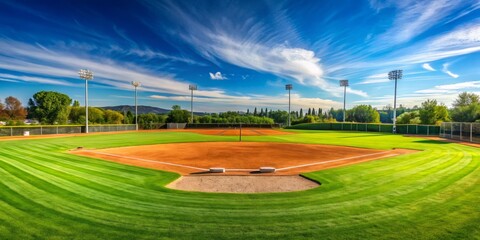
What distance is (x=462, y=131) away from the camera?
31672 millimetres

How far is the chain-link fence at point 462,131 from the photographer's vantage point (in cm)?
2862

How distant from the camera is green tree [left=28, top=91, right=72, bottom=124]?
70.4 m

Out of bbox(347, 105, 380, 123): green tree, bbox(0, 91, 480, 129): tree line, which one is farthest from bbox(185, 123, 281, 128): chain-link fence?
bbox(347, 105, 380, 123): green tree

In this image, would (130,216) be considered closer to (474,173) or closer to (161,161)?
(161,161)

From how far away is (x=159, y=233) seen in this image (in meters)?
4.91

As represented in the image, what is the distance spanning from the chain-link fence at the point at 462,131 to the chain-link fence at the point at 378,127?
24.3 feet

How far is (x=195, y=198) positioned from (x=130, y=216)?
210 centimetres

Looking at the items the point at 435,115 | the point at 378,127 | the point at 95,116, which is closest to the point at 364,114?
the point at 435,115

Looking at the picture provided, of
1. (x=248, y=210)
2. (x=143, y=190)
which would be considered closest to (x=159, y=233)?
(x=248, y=210)

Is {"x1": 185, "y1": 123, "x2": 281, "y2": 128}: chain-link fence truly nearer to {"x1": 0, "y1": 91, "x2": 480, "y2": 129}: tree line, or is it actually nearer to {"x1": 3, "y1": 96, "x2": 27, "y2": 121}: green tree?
{"x1": 0, "y1": 91, "x2": 480, "y2": 129}: tree line

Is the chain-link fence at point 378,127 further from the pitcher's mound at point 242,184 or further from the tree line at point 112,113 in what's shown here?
the pitcher's mound at point 242,184

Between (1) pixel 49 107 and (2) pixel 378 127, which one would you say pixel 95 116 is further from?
(2) pixel 378 127

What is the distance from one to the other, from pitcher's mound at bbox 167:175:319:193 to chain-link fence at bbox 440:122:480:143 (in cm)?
3262

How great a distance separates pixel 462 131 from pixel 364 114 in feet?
373
